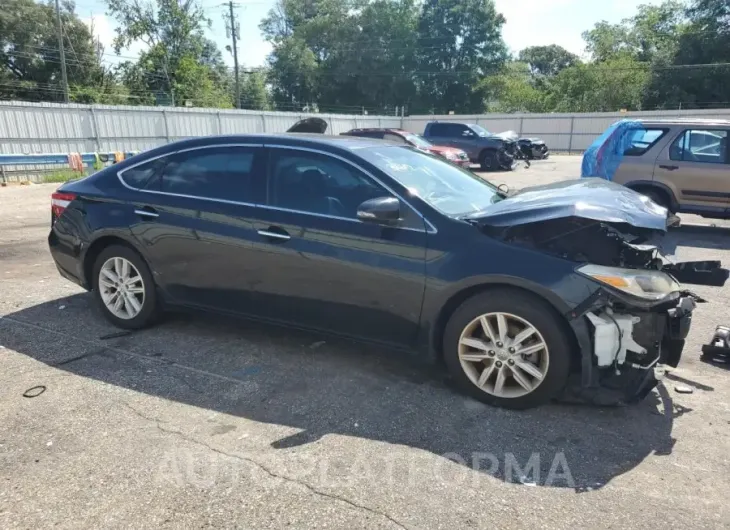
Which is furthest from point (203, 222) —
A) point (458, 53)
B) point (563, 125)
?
point (458, 53)

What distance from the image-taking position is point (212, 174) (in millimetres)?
4414

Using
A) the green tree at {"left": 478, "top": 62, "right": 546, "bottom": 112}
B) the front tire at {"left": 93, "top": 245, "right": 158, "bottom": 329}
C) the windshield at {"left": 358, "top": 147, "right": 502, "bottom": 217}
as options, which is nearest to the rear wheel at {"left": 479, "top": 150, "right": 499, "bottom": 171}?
the windshield at {"left": 358, "top": 147, "right": 502, "bottom": 217}

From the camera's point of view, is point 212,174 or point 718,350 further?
point 212,174

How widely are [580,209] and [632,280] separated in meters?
0.50

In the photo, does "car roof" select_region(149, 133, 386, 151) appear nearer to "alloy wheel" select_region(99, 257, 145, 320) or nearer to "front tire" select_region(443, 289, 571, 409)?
"alloy wheel" select_region(99, 257, 145, 320)

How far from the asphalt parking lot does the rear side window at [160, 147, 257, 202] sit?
1.19 meters

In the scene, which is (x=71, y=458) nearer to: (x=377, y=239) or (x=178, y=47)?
(x=377, y=239)

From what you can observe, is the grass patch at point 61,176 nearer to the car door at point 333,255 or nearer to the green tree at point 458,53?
the car door at point 333,255

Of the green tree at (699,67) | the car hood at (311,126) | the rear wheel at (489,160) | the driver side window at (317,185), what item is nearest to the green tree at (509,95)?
the green tree at (699,67)

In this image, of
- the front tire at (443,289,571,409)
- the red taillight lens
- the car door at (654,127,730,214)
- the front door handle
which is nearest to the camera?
the front tire at (443,289,571,409)

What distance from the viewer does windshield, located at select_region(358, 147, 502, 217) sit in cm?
386

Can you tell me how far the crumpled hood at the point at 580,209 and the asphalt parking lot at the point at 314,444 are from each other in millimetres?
1150

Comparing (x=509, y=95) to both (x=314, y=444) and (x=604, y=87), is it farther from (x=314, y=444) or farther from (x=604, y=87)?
(x=314, y=444)

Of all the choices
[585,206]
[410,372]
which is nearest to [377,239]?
[410,372]
